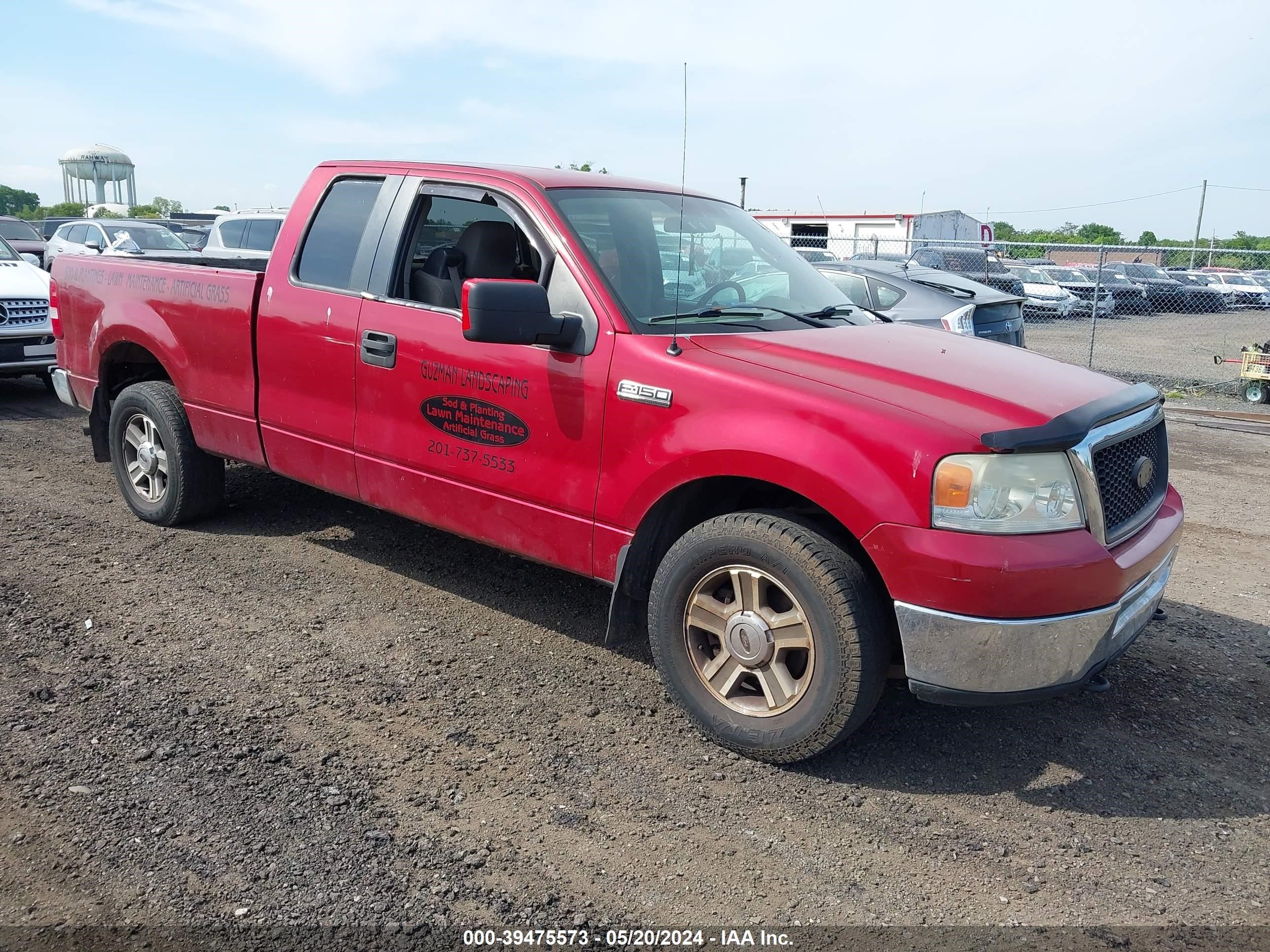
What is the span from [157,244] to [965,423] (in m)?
18.4

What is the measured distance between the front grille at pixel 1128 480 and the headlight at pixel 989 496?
279mm

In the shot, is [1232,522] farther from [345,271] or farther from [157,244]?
[157,244]

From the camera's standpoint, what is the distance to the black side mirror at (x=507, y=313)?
3578 millimetres

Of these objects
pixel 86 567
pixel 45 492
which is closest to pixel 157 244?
pixel 45 492

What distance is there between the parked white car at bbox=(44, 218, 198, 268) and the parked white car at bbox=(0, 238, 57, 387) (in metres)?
8.50

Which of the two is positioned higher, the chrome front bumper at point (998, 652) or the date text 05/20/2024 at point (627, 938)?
the chrome front bumper at point (998, 652)

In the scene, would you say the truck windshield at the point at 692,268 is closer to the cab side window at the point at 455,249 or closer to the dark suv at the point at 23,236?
the cab side window at the point at 455,249

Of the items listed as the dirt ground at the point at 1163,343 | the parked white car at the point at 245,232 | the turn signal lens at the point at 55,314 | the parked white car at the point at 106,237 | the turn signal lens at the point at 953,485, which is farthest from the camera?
the parked white car at the point at 106,237

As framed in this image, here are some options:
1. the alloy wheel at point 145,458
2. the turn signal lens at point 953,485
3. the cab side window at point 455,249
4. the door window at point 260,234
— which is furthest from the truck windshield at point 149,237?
the turn signal lens at point 953,485

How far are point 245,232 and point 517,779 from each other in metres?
12.7

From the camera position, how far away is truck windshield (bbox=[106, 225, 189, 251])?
710 inches

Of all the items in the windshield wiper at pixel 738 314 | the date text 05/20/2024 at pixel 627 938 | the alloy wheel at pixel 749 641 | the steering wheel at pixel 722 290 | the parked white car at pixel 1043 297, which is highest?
the steering wheel at pixel 722 290

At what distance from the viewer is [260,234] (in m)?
14.1

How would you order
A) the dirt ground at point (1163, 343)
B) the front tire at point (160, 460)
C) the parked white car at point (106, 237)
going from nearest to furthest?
1. the front tire at point (160, 460)
2. the dirt ground at point (1163, 343)
3. the parked white car at point (106, 237)
